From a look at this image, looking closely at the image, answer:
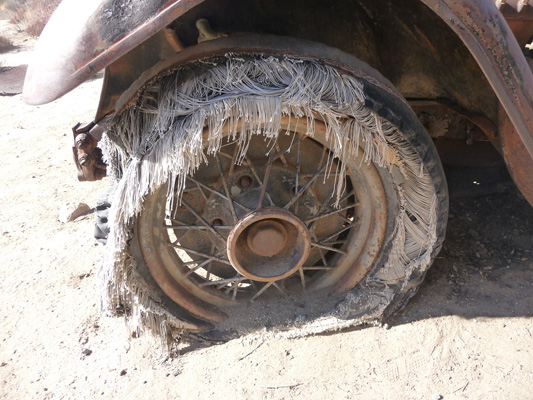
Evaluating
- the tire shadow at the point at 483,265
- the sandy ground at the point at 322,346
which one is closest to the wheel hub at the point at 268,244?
the sandy ground at the point at 322,346

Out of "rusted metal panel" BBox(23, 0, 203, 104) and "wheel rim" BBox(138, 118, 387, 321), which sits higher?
"rusted metal panel" BBox(23, 0, 203, 104)

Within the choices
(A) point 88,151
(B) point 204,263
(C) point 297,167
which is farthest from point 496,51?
(A) point 88,151

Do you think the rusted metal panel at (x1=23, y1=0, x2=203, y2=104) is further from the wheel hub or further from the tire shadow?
the tire shadow

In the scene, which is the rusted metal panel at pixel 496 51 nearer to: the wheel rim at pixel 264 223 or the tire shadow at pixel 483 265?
the wheel rim at pixel 264 223

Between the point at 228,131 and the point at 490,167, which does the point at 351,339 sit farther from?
the point at 490,167

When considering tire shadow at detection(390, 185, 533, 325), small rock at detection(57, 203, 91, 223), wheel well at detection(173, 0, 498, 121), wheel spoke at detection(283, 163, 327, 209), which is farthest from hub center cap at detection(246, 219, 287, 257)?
small rock at detection(57, 203, 91, 223)

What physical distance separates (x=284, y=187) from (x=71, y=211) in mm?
1879

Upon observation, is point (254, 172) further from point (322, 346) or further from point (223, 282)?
point (322, 346)

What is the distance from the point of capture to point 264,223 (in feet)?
6.54

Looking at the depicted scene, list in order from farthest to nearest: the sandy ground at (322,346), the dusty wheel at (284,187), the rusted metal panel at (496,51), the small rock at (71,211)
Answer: the small rock at (71,211), the sandy ground at (322,346), the dusty wheel at (284,187), the rusted metal panel at (496,51)

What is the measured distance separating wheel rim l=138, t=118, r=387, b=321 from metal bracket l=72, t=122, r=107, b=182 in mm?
539

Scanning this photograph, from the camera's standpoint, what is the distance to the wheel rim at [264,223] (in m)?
1.98

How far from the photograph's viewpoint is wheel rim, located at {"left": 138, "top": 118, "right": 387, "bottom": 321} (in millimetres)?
1979

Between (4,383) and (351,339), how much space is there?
5.18 ft
